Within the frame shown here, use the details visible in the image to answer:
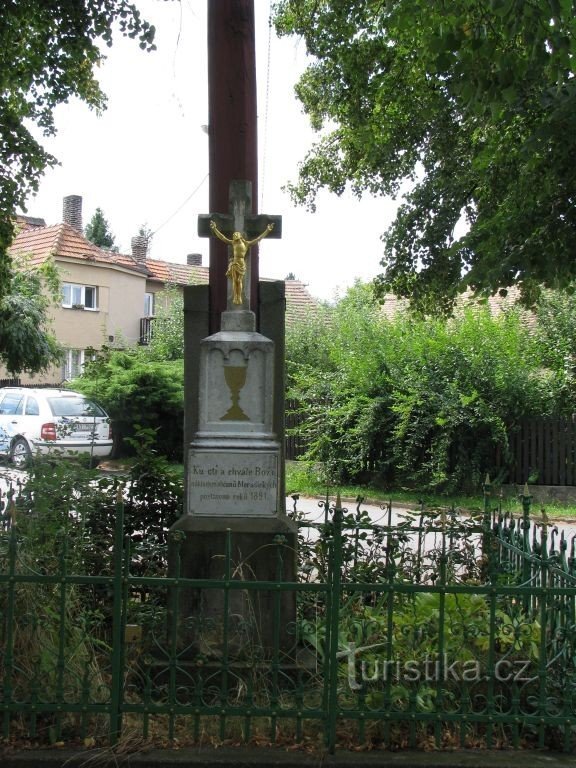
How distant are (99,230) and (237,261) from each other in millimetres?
64215

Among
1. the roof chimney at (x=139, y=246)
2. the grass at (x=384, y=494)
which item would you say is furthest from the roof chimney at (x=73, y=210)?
the grass at (x=384, y=494)

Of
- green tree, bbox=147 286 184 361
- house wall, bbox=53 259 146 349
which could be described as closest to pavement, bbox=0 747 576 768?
green tree, bbox=147 286 184 361

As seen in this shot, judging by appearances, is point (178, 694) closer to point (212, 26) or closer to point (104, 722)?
point (104, 722)

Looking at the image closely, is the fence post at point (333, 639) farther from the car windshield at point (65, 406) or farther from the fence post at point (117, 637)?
the car windshield at point (65, 406)

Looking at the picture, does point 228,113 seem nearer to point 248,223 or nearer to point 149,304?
point 248,223

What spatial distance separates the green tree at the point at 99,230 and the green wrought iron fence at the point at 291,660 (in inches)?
2514

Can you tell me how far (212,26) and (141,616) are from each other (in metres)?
3.77

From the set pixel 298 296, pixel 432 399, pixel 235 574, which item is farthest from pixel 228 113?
pixel 298 296

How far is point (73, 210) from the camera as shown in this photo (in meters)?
40.7

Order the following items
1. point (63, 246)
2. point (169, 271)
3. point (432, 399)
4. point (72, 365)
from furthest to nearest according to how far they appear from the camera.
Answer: point (169, 271)
point (72, 365)
point (63, 246)
point (432, 399)

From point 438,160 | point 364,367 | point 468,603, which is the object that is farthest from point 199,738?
point 364,367

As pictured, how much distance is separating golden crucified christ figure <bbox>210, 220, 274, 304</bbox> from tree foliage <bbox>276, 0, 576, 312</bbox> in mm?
1538

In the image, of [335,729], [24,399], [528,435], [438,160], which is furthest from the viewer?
[24,399]

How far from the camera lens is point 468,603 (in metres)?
4.57
